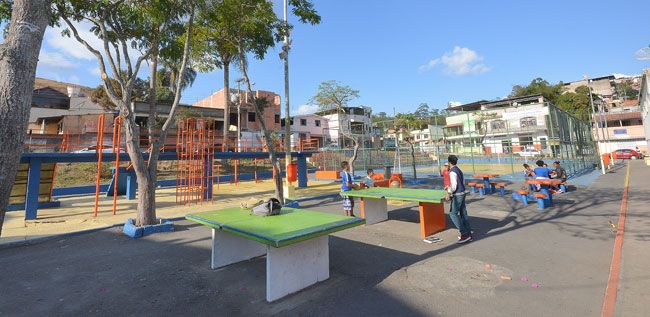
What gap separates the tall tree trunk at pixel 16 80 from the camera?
230cm

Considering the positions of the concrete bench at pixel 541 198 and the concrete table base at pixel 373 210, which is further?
the concrete bench at pixel 541 198

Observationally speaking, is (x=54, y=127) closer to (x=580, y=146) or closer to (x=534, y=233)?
(x=534, y=233)

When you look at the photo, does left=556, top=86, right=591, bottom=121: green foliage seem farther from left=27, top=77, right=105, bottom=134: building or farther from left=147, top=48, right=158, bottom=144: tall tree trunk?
left=27, top=77, right=105, bottom=134: building

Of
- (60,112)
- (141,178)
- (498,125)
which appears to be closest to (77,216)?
(141,178)

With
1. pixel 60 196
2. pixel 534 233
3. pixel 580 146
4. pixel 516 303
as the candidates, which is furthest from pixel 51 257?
pixel 580 146

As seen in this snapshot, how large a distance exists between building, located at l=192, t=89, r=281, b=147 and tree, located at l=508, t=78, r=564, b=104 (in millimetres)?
51301

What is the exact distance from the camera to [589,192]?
456 inches

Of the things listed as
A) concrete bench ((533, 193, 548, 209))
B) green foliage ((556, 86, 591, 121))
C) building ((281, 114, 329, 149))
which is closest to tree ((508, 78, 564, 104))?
green foliage ((556, 86, 591, 121))

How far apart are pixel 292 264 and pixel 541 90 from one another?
239 feet

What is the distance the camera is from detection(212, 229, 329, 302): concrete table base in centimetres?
371

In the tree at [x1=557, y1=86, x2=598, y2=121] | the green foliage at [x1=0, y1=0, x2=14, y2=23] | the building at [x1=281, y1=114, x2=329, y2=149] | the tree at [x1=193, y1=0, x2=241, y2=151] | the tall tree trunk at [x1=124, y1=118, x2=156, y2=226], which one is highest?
the tree at [x1=557, y1=86, x2=598, y2=121]

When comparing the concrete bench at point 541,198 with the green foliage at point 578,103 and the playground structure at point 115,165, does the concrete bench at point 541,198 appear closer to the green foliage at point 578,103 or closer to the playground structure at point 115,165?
the playground structure at point 115,165

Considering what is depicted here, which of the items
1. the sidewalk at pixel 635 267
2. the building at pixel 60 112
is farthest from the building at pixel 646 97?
the building at pixel 60 112

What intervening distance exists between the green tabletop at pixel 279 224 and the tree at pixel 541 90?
219ft
